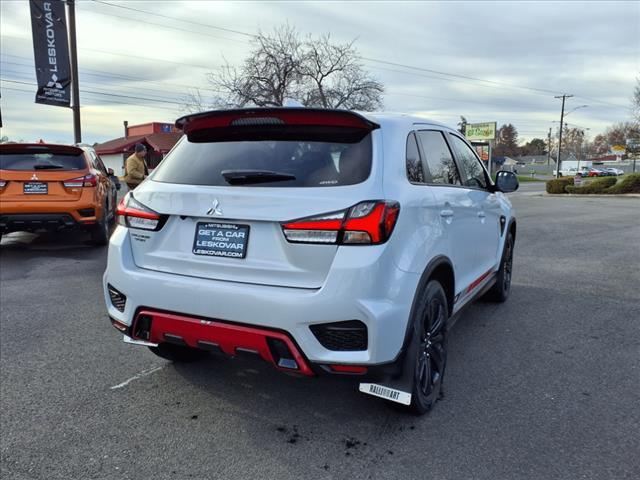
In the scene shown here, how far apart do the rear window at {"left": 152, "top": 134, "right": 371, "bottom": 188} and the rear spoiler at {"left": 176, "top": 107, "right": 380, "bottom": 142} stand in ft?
0.18

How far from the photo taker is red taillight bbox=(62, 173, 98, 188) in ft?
26.1

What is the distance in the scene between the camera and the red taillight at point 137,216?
2.92 m

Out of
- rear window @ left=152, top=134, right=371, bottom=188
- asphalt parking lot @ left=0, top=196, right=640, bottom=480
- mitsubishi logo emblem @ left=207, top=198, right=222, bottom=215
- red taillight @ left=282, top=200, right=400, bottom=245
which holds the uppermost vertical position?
rear window @ left=152, top=134, right=371, bottom=188

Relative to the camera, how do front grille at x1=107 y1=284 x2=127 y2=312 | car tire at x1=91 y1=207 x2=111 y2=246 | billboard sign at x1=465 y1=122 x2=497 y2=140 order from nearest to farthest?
front grille at x1=107 y1=284 x2=127 y2=312 → car tire at x1=91 y1=207 x2=111 y2=246 → billboard sign at x1=465 y1=122 x2=497 y2=140

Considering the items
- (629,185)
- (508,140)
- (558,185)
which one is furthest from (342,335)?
(508,140)

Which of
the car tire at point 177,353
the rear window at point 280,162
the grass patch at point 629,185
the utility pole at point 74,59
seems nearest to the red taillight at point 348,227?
the rear window at point 280,162

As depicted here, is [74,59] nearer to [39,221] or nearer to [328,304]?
[39,221]

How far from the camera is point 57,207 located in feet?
25.8

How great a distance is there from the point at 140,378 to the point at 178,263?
120cm

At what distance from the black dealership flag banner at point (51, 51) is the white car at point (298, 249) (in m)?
15.2

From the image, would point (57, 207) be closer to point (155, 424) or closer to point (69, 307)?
point (69, 307)

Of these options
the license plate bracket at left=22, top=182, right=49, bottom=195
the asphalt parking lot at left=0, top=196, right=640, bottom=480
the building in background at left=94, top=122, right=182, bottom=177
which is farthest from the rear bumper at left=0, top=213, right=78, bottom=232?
the building in background at left=94, top=122, right=182, bottom=177

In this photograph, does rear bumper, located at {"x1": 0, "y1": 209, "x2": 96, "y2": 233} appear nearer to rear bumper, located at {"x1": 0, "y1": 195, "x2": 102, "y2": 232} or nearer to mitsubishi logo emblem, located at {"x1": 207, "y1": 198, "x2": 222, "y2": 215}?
rear bumper, located at {"x1": 0, "y1": 195, "x2": 102, "y2": 232}

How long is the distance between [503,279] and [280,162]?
3413 millimetres
